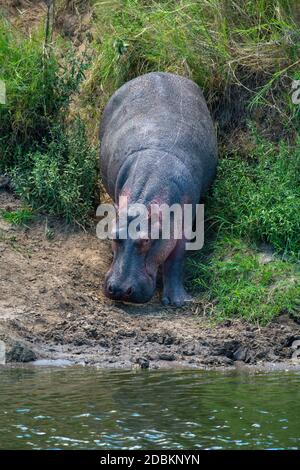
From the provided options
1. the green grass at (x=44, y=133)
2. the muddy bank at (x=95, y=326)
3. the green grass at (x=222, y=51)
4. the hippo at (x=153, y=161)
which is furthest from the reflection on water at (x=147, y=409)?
the green grass at (x=222, y=51)

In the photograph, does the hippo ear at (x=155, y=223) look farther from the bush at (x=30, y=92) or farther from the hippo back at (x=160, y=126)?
the bush at (x=30, y=92)

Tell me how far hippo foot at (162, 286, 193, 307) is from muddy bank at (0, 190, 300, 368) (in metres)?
0.08

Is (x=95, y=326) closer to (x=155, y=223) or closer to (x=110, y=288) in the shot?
(x=110, y=288)

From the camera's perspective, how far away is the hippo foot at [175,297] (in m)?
10.3

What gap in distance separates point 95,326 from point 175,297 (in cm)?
89

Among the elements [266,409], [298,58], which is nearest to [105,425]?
[266,409]

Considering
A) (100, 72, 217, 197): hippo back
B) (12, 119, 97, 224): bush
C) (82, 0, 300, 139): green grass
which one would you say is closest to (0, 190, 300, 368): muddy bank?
(12, 119, 97, 224): bush

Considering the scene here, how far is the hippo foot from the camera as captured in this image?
33.8 ft

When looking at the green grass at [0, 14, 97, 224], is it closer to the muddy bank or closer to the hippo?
the hippo

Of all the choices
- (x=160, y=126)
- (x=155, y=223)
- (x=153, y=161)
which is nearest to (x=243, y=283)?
(x=155, y=223)

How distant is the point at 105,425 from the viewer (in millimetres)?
7605
